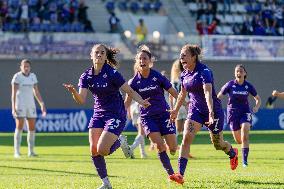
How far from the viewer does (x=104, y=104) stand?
1333cm

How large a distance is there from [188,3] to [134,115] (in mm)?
26250

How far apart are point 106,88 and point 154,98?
257 cm

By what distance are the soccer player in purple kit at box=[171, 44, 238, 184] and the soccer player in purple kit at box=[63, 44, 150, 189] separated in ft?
5.30

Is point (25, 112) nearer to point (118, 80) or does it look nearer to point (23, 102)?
point (23, 102)

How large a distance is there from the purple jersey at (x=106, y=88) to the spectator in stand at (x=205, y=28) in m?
32.9

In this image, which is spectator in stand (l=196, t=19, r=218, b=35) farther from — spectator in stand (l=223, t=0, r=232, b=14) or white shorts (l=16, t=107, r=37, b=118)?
white shorts (l=16, t=107, r=37, b=118)

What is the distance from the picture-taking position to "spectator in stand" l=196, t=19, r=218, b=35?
46.0m

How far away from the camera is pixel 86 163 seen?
19859mm

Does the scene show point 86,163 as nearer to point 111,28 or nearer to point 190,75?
point 190,75

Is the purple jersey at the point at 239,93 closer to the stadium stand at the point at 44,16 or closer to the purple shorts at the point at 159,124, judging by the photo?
the purple shorts at the point at 159,124

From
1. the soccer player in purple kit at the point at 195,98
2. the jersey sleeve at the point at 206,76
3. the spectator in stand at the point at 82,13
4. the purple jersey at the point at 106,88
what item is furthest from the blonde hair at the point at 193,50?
the spectator in stand at the point at 82,13

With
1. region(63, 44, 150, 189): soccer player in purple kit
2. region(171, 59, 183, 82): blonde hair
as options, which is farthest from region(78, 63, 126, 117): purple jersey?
region(171, 59, 183, 82): blonde hair

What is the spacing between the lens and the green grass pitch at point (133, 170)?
1423 cm

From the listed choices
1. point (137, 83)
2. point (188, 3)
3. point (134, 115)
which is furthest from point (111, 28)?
point (137, 83)
